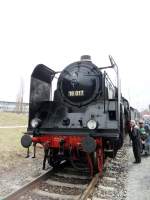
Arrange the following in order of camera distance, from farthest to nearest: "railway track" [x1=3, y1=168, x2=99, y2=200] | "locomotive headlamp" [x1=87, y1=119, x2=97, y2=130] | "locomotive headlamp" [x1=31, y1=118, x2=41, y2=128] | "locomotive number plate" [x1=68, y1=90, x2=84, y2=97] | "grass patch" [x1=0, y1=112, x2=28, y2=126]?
"grass patch" [x1=0, y1=112, x2=28, y2=126]
"locomotive number plate" [x1=68, y1=90, x2=84, y2=97]
"locomotive headlamp" [x1=31, y1=118, x2=41, y2=128]
"locomotive headlamp" [x1=87, y1=119, x2=97, y2=130]
"railway track" [x1=3, y1=168, x2=99, y2=200]

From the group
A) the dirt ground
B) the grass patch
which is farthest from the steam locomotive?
the grass patch

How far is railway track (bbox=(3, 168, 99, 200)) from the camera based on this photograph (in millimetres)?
5586

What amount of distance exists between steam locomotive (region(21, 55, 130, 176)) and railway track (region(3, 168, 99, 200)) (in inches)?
13.1

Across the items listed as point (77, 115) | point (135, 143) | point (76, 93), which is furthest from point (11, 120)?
point (77, 115)

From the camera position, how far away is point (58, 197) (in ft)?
18.7

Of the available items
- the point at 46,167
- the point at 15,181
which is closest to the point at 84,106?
the point at 46,167

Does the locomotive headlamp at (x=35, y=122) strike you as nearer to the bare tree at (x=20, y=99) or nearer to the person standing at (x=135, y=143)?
the person standing at (x=135, y=143)

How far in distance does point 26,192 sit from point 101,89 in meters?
3.47

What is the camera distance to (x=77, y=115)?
776 cm

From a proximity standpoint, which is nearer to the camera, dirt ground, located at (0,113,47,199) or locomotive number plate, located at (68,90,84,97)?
dirt ground, located at (0,113,47,199)

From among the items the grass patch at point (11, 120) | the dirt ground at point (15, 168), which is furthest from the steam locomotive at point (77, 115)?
the grass patch at point (11, 120)

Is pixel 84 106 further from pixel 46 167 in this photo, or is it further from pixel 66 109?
pixel 46 167

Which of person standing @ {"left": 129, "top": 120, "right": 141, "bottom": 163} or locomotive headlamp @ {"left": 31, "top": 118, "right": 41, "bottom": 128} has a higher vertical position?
locomotive headlamp @ {"left": 31, "top": 118, "right": 41, "bottom": 128}

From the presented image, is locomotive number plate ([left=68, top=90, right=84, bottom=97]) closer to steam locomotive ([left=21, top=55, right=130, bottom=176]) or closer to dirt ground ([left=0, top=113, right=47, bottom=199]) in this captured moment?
steam locomotive ([left=21, top=55, right=130, bottom=176])
